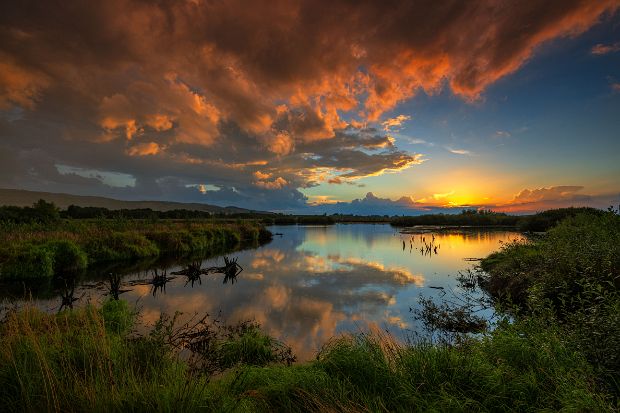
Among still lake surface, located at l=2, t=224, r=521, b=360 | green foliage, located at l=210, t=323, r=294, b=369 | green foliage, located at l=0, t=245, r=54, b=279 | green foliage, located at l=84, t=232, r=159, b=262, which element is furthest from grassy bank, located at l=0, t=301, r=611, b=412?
green foliage, located at l=84, t=232, r=159, b=262

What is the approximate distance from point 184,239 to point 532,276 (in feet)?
118

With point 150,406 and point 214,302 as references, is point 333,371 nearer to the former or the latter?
point 150,406

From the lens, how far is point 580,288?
40.9ft

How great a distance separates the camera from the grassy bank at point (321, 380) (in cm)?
470

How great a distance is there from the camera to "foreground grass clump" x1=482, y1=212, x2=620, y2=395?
5910 mm

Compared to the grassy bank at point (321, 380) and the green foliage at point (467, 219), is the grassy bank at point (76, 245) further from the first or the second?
the green foliage at point (467, 219)

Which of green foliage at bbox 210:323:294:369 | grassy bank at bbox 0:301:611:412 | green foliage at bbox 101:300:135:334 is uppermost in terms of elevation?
grassy bank at bbox 0:301:611:412

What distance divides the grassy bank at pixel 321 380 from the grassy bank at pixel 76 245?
639 inches

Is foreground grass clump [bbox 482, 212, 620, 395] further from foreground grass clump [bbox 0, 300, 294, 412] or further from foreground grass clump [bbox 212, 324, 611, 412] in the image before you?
foreground grass clump [bbox 0, 300, 294, 412]

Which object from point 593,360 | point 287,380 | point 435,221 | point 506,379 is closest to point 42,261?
point 287,380

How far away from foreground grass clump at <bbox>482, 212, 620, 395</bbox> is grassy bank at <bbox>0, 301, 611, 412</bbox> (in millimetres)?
475

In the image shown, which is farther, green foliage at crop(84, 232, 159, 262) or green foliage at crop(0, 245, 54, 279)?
green foliage at crop(84, 232, 159, 262)

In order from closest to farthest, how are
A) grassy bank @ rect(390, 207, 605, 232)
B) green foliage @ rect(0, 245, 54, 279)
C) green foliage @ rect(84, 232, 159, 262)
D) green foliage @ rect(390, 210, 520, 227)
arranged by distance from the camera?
green foliage @ rect(0, 245, 54, 279) < green foliage @ rect(84, 232, 159, 262) < grassy bank @ rect(390, 207, 605, 232) < green foliage @ rect(390, 210, 520, 227)

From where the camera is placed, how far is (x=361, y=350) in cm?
732
